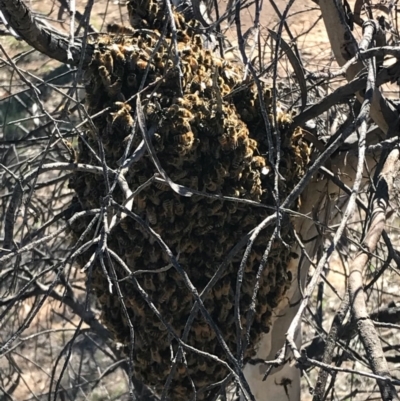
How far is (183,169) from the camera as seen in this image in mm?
2117

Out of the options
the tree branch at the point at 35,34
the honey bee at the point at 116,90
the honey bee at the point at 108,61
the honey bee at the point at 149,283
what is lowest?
the honey bee at the point at 149,283

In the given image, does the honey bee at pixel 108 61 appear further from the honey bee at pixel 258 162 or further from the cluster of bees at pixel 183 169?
the honey bee at pixel 258 162

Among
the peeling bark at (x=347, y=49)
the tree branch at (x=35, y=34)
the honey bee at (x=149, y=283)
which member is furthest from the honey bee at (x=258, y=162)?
the tree branch at (x=35, y=34)

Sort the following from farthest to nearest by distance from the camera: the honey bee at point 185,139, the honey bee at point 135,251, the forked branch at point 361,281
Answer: the honey bee at point 135,251, the honey bee at point 185,139, the forked branch at point 361,281

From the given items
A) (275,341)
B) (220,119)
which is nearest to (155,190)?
(220,119)

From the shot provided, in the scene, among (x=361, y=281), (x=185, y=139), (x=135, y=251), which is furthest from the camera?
(x=135, y=251)

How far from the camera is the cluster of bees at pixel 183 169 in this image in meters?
2.11

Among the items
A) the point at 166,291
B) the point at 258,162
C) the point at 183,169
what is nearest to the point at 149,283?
the point at 166,291

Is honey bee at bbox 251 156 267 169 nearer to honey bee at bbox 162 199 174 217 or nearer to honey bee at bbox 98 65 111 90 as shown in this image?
honey bee at bbox 162 199 174 217

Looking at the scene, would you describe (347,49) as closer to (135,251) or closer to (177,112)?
(177,112)

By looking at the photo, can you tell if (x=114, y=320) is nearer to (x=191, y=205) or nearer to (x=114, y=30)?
(x=191, y=205)

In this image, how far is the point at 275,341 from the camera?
268 cm

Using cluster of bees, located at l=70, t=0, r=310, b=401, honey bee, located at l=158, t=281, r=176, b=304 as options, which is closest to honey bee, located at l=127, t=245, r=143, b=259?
cluster of bees, located at l=70, t=0, r=310, b=401

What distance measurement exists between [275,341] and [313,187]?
1.99 ft
